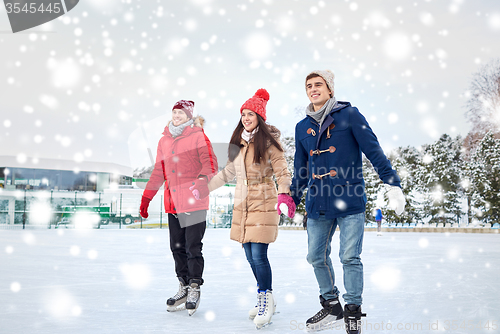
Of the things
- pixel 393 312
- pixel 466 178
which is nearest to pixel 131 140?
pixel 393 312

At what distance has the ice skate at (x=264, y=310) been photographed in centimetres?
293

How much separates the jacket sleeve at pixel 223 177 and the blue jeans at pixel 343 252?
88 centimetres

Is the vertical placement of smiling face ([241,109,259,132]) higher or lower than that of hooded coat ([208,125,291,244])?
higher

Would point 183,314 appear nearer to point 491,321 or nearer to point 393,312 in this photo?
point 393,312

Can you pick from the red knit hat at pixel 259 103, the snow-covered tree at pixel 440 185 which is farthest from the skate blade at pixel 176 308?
the snow-covered tree at pixel 440 185

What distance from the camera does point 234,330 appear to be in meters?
2.88

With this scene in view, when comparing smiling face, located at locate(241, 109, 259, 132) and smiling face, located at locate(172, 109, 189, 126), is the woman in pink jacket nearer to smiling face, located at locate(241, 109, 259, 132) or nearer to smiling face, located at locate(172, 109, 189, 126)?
smiling face, located at locate(172, 109, 189, 126)

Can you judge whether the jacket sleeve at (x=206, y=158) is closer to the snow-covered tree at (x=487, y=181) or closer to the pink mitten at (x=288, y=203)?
the pink mitten at (x=288, y=203)

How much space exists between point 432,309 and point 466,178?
27006mm

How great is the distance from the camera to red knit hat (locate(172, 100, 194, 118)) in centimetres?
381

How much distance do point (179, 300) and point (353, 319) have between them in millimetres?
1503

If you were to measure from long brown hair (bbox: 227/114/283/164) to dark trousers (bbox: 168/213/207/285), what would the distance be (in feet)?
2.19

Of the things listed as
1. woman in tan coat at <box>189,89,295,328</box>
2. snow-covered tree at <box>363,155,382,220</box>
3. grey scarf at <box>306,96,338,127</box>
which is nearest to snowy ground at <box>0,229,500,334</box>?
woman in tan coat at <box>189,89,295,328</box>

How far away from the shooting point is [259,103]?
352 cm
